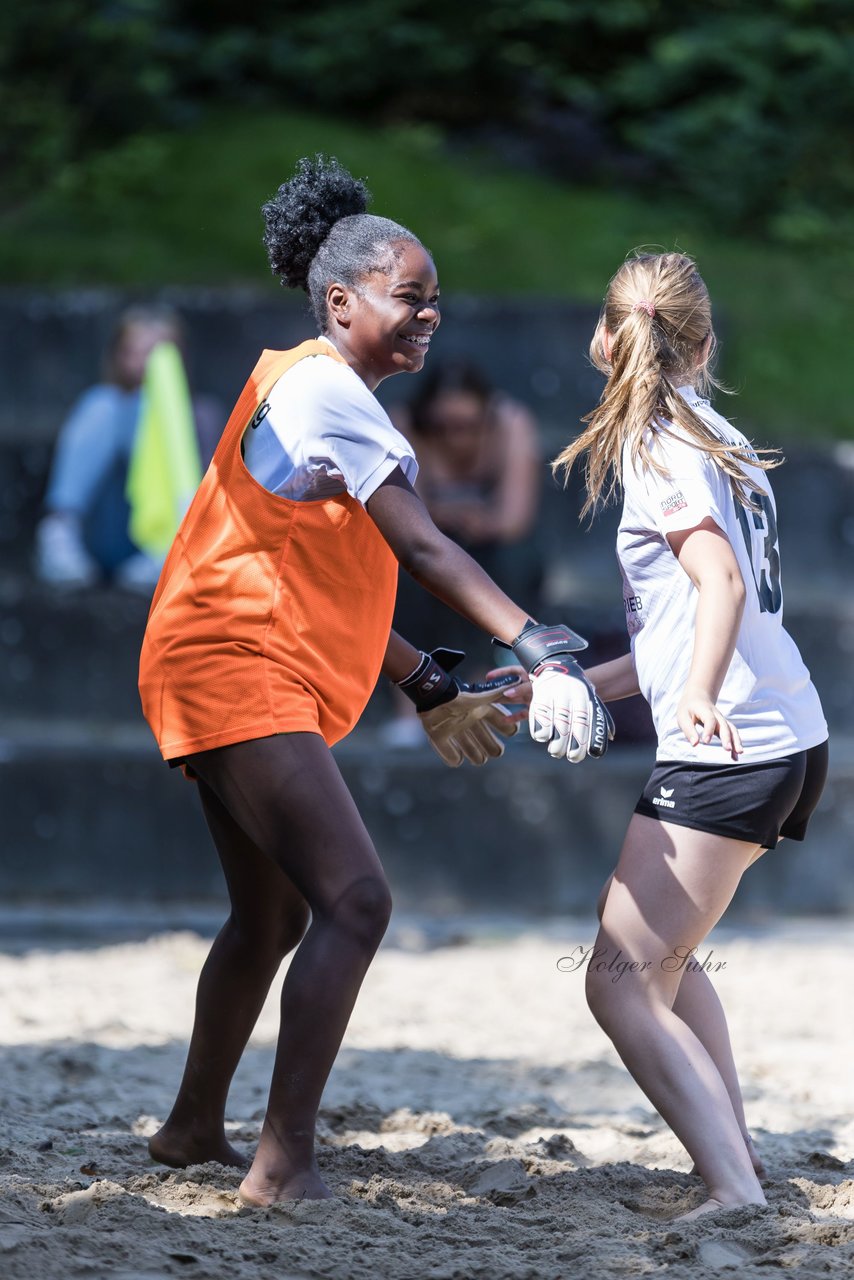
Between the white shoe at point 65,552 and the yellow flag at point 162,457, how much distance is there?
1.23ft

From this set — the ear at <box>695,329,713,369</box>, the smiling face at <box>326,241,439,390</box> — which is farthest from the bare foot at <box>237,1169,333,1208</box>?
the ear at <box>695,329,713,369</box>

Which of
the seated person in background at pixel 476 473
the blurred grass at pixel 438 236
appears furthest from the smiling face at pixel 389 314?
the blurred grass at pixel 438 236

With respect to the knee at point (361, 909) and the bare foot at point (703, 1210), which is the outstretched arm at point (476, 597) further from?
the bare foot at point (703, 1210)

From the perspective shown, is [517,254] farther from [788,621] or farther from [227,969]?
[227,969]

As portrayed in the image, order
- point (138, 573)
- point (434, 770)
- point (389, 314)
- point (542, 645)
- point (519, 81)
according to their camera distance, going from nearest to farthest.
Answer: point (542, 645) < point (389, 314) < point (434, 770) < point (138, 573) < point (519, 81)

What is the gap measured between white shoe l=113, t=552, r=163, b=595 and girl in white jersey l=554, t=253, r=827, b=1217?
5287 millimetres

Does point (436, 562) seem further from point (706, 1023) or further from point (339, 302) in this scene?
point (706, 1023)

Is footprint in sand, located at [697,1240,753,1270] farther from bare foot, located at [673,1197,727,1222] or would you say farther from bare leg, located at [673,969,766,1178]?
bare leg, located at [673,969,766,1178]

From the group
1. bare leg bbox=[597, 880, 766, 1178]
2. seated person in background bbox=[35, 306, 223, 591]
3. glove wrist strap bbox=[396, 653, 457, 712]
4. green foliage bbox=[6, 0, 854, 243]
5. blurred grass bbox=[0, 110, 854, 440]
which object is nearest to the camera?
bare leg bbox=[597, 880, 766, 1178]

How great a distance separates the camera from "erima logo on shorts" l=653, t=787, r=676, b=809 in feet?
9.95

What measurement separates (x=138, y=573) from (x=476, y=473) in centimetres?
182

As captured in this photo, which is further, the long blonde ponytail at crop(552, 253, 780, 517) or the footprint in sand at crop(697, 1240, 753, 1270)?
the long blonde ponytail at crop(552, 253, 780, 517)

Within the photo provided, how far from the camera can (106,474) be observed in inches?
332

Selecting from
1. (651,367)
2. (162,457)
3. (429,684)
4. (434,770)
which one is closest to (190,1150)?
(429,684)
